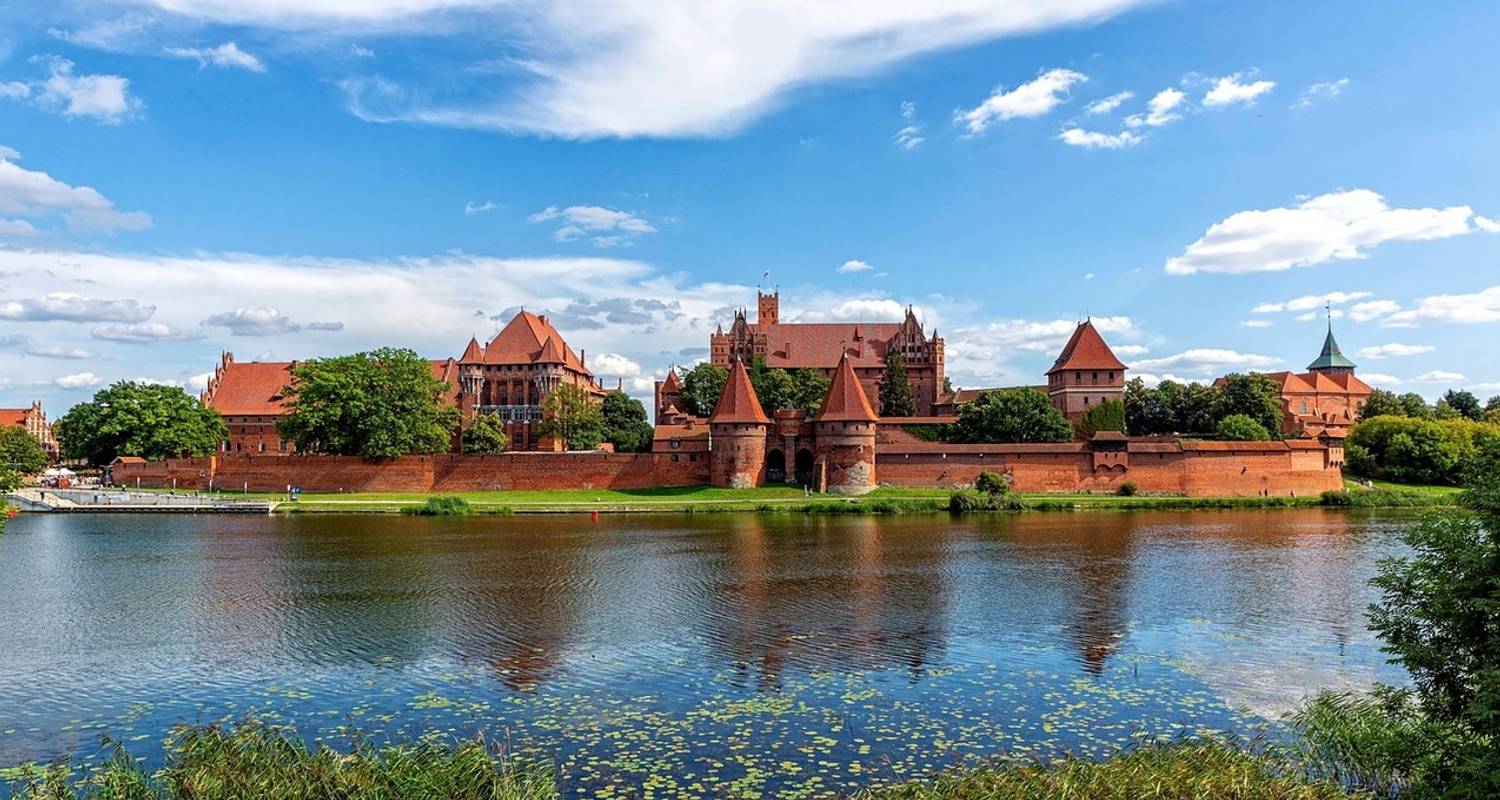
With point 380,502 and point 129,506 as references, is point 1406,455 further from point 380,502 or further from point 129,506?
point 129,506

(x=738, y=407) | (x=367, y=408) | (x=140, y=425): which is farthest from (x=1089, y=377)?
(x=140, y=425)

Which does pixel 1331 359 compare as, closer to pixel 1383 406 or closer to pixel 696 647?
pixel 1383 406

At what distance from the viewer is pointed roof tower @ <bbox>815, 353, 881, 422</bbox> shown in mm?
47344

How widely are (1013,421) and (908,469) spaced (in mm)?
6427

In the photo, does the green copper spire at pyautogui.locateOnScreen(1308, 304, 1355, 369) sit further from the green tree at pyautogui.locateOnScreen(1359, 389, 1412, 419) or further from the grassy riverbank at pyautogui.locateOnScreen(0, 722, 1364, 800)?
the grassy riverbank at pyautogui.locateOnScreen(0, 722, 1364, 800)

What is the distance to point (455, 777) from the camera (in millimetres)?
8586

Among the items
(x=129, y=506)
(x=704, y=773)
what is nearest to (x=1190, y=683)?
(x=704, y=773)

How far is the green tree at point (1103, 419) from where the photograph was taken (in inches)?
2121

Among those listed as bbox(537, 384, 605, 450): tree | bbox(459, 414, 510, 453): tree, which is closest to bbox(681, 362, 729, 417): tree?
bbox(537, 384, 605, 450): tree

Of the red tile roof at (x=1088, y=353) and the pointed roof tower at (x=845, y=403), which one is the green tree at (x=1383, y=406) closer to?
the red tile roof at (x=1088, y=353)

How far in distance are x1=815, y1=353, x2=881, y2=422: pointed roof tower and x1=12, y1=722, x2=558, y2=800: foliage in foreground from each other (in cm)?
3825

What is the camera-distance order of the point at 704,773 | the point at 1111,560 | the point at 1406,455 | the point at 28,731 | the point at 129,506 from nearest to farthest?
1. the point at 704,773
2. the point at 28,731
3. the point at 1111,560
4. the point at 129,506
5. the point at 1406,455

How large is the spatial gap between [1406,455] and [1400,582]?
53.4 m

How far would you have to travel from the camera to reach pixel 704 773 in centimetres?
964
